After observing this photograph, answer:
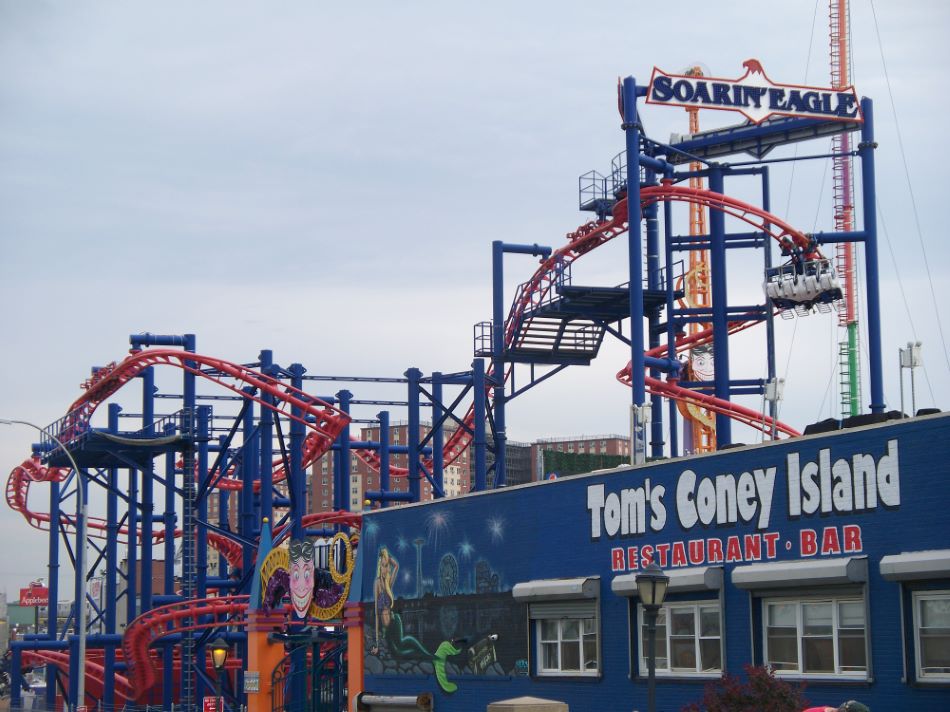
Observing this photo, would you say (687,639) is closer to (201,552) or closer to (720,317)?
(720,317)

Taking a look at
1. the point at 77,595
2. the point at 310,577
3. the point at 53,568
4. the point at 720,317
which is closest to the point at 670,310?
the point at 720,317

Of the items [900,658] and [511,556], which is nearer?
[900,658]

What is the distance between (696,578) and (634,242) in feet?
59.7

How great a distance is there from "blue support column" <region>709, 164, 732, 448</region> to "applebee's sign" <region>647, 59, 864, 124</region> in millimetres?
3688

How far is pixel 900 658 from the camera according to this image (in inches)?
880

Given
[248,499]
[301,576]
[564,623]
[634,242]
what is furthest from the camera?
[248,499]

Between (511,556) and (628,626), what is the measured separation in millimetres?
4792

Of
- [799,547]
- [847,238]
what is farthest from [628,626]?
[847,238]

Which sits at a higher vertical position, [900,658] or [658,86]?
[658,86]

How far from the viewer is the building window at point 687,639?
26344mm

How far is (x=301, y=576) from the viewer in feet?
135

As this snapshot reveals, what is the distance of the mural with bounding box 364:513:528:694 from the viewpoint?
32.5 m

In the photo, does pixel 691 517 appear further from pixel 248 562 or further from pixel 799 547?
pixel 248 562

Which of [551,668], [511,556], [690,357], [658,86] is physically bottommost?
[551,668]
